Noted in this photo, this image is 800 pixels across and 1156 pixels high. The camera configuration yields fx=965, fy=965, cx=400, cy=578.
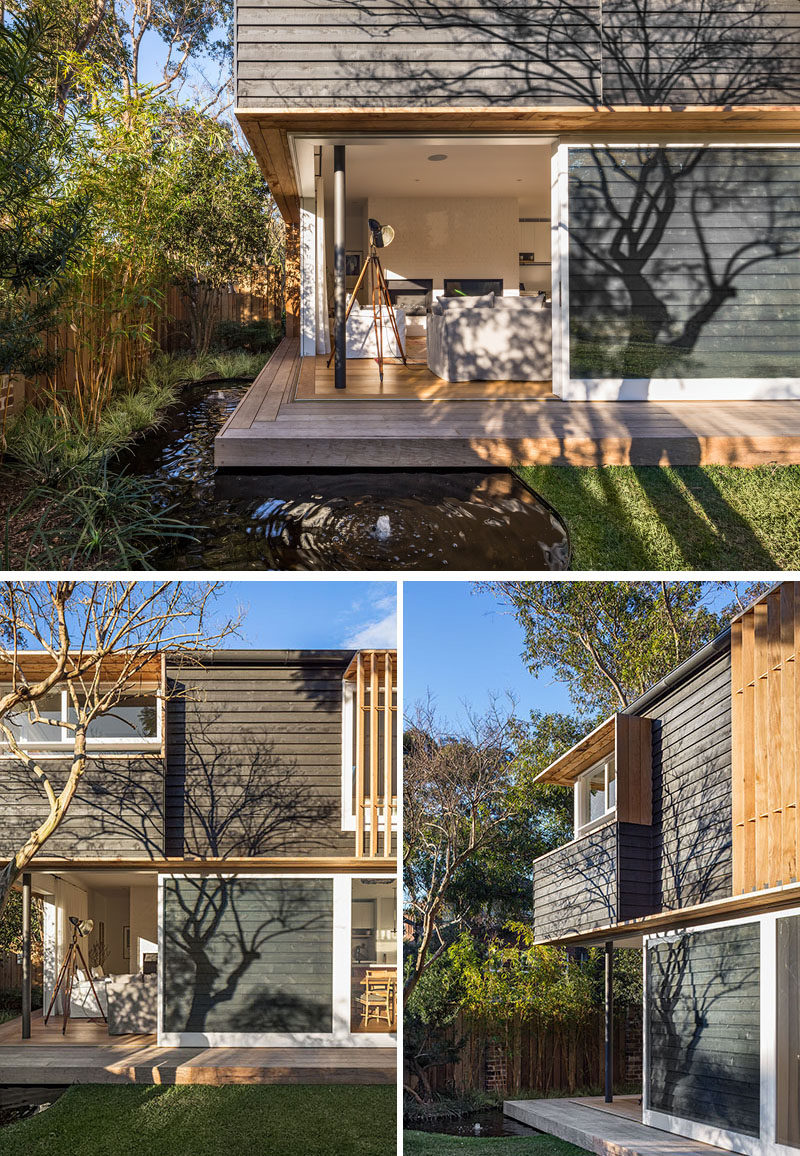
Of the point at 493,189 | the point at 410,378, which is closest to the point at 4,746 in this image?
the point at 410,378

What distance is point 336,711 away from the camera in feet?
31.8

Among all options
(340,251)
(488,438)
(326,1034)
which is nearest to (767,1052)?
(488,438)

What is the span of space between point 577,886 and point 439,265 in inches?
394

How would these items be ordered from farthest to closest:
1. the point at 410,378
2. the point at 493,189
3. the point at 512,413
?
the point at 493,189 → the point at 410,378 → the point at 512,413

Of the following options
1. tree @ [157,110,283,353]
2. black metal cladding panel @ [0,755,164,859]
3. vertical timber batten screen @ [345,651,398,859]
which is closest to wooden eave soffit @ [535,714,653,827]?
vertical timber batten screen @ [345,651,398,859]

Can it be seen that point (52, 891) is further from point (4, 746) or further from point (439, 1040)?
point (439, 1040)

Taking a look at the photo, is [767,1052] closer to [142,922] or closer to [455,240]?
[142,922]

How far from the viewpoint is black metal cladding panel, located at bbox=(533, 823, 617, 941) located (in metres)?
8.62

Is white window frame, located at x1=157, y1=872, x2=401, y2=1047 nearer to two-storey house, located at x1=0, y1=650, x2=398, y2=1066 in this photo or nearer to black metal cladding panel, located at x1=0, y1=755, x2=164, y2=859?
two-storey house, located at x1=0, y1=650, x2=398, y2=1066

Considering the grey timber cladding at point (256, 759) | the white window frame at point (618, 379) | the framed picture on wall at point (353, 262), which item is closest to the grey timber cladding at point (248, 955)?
the grey timber cladding at point (256, 759)

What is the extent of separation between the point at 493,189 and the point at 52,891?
11462 millimetres

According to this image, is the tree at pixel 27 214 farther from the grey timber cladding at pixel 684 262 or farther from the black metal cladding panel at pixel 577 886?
the black metal cladding panel at pixel 577 886

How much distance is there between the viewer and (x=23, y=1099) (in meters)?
7.72

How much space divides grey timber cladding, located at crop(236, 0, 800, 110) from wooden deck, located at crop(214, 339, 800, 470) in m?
2.64
